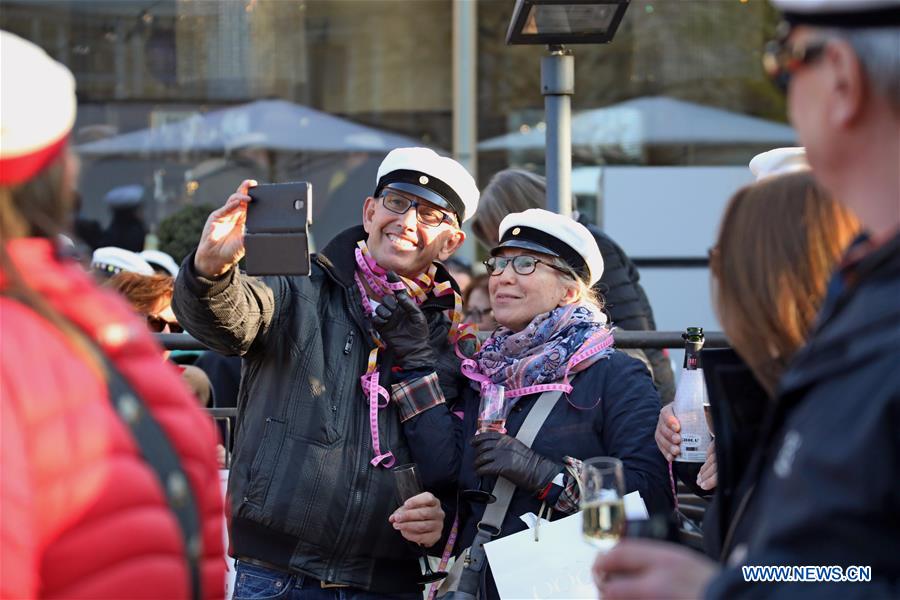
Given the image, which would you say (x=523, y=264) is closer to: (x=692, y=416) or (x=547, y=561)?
(x=692, y=416)

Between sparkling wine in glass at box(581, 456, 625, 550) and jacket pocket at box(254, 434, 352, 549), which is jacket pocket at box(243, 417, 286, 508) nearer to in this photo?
jacket pocket at box(254, 434, 352, 549)

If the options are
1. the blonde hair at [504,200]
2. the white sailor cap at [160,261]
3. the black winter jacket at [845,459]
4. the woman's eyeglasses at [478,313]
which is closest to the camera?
the black winter jacket at [845,459]

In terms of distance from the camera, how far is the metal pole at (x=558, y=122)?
4.49m

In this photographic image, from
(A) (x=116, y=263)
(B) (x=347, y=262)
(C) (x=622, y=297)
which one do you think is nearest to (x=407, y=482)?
(B) (x=347, y=262)

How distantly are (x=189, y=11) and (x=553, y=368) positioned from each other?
285 inches

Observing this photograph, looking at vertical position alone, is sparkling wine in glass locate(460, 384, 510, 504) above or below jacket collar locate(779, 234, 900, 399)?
below

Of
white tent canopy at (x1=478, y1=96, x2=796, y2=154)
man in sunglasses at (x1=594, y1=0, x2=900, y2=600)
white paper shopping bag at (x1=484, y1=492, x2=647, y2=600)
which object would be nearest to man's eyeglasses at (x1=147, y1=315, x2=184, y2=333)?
white paper shopping bag at (x1=484, y1=492, x2=647, y2=600)

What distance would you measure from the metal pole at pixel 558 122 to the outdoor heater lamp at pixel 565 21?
9 centimetres

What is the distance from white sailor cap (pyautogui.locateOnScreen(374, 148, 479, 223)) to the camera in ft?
11.8

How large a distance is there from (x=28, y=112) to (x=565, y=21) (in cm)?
300

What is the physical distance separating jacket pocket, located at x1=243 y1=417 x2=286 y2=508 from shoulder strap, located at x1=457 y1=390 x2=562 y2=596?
22.8 inches

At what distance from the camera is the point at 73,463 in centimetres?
151

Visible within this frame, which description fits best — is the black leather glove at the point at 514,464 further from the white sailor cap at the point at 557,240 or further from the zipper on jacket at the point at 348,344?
the white sailor cap at the point at 557,240

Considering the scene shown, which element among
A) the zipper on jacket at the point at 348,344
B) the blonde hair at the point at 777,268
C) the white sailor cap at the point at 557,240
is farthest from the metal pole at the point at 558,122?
the blonde hair at the point at 777,268
